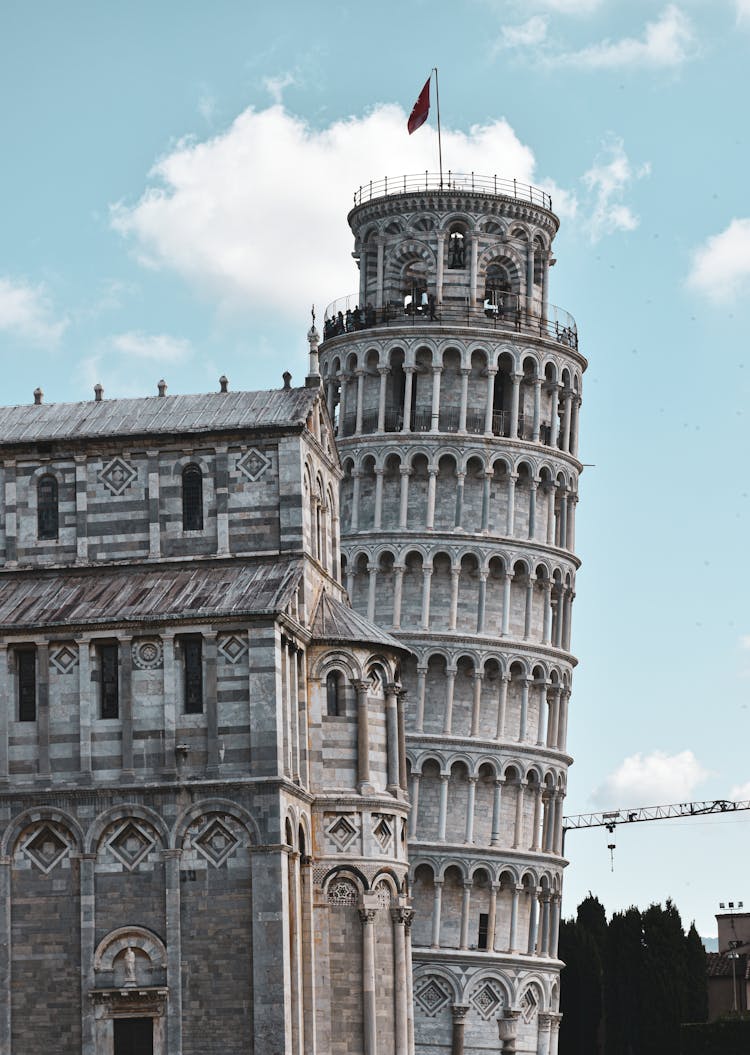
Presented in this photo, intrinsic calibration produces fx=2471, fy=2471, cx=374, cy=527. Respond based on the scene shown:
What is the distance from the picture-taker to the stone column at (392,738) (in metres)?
78.0

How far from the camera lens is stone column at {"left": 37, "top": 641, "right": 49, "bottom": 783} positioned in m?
72.4

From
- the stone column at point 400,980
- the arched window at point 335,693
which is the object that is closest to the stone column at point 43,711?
the arched window at point 335,693

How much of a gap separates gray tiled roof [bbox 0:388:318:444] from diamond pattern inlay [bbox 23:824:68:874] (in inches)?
514

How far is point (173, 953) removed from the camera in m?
70.6

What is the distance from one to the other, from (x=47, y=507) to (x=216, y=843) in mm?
13209

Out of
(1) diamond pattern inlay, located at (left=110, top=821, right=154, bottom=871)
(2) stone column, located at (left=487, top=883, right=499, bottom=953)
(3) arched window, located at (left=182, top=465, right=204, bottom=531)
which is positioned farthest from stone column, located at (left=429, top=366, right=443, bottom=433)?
(1) diamond pattern inlay, located at (left=110, top=821, right=154, bottom=871)

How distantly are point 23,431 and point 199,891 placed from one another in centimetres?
1699

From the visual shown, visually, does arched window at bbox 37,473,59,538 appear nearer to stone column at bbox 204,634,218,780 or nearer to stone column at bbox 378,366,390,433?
stone column at bbox 204,634,218,780

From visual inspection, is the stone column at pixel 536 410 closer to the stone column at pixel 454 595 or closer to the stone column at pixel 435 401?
the stone column at pixel 435 401

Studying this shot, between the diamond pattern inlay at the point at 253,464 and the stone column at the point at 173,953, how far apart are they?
41.3 ft

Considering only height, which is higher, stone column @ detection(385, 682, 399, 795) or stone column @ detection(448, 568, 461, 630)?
stone column @ detection(448, 568, 461, 630)

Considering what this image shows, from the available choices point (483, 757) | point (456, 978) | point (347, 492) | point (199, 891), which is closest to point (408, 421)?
point (347, 492)

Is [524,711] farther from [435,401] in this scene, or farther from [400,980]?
[400,980]

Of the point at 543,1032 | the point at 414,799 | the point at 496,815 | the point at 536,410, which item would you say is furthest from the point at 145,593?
the point at 543,1032
